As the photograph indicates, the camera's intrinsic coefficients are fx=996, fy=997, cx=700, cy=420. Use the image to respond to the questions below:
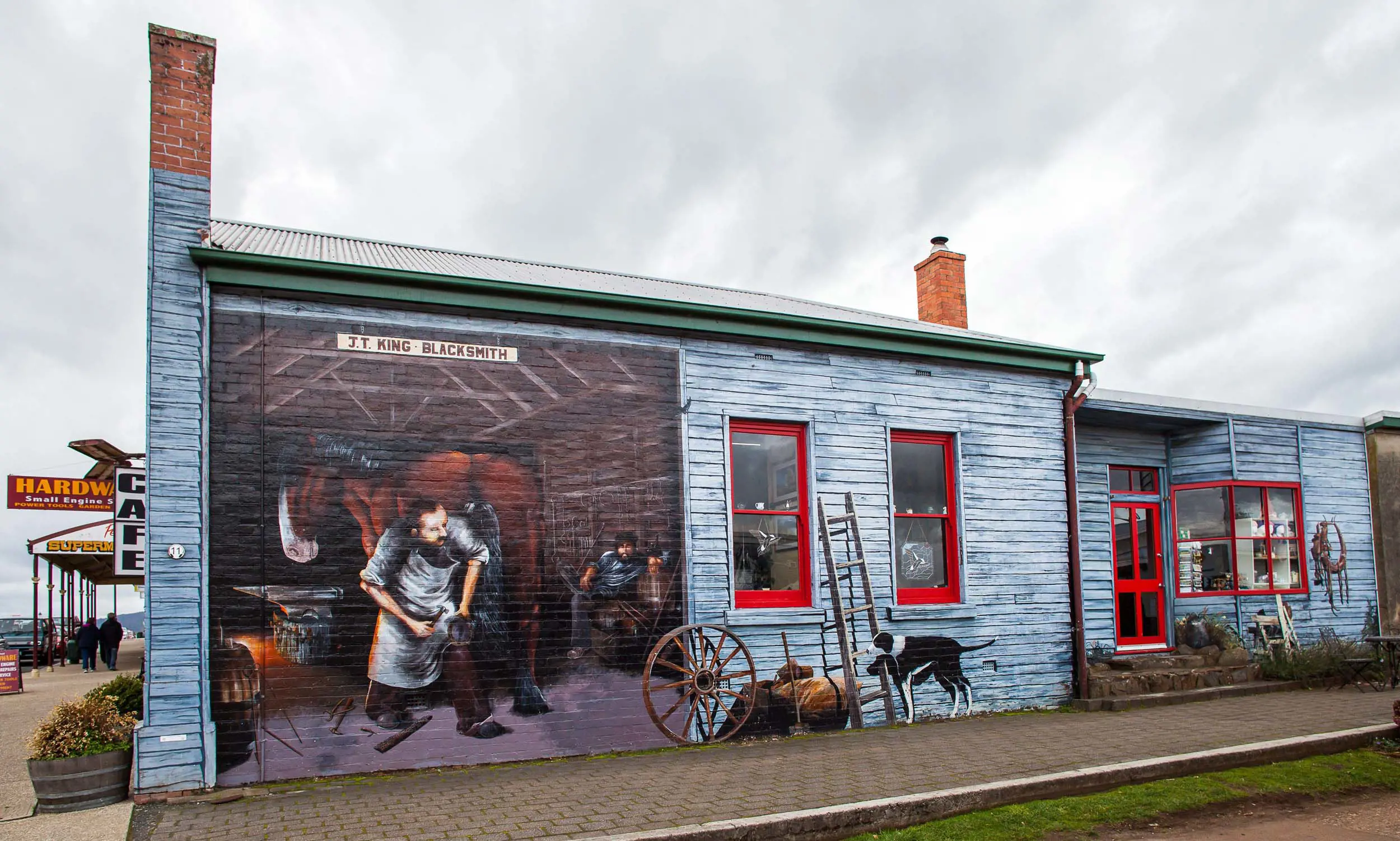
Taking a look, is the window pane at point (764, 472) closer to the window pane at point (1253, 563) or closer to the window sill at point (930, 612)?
the window sill at point (930, 612)

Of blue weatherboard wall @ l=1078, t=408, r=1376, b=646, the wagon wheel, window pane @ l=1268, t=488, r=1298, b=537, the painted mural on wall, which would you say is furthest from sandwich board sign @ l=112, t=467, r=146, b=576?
window pane @ l=1268, t=488, r=1298, b=537

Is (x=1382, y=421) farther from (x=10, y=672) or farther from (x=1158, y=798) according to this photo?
(x=10, y=672)

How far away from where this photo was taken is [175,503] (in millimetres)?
7816

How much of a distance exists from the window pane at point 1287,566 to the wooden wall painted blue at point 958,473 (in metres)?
4.19

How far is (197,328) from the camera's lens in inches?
319

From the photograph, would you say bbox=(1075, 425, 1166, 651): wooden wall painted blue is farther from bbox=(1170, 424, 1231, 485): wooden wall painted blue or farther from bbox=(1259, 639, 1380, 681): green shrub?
bbox=(1259, 639, 1380, 681): green shrub

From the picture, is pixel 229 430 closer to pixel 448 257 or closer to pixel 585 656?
pixel 585 656

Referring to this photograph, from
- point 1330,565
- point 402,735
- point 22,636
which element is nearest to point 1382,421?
point 1330,565

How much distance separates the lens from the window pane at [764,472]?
10391 millimetres

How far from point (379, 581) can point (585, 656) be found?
1.98 meters

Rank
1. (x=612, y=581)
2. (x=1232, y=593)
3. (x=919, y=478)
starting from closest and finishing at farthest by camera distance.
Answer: (x=612, y=581)
(x=919, y=478)
(x=1232, y=593)

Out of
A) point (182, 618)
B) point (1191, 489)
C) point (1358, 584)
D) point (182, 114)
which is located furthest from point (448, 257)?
point (1358, 584)

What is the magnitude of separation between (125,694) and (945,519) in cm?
845

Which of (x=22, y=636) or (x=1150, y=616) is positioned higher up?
(x=1150, y=616)
